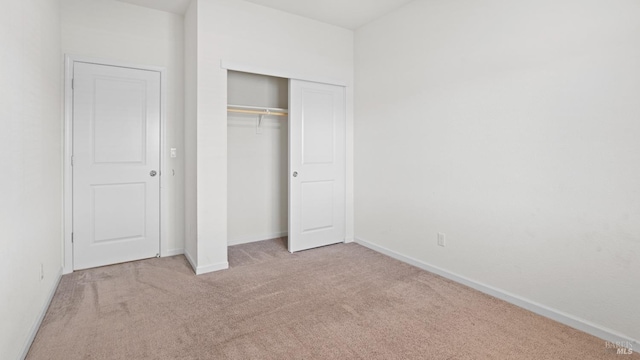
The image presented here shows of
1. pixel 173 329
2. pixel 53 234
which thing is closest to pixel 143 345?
pixel 173 329

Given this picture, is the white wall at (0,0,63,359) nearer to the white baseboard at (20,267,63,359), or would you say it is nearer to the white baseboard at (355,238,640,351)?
the white baseboard at (20,267,63,359)

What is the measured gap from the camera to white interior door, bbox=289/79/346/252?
12.0ft

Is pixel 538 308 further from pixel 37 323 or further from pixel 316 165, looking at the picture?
pixel 37 323

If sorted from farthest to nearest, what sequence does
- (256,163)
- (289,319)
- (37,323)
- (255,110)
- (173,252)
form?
(256,163)
(255,110)
(173,252)
(289,319)
(37,323)

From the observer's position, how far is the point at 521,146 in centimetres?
238

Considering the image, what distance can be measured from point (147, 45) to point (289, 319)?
3.11 m

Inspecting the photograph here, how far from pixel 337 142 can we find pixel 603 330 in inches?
114

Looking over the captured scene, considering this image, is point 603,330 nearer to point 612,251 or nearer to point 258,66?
point 612,251

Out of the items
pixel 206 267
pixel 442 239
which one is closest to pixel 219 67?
pixel 206 267

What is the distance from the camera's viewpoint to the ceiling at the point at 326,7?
324 cm

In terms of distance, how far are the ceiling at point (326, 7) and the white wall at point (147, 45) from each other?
0.17 metres

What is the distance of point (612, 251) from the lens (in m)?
1.97

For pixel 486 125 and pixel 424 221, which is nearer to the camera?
pixel 486 125

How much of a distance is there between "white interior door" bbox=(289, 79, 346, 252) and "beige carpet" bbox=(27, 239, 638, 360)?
749 mm
